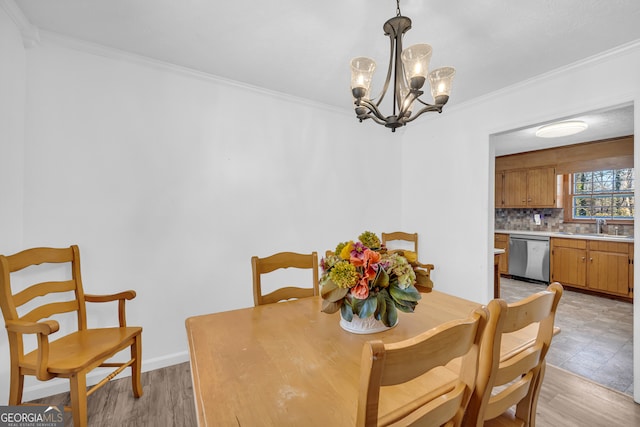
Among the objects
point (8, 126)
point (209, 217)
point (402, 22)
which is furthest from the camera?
point (209, 217)

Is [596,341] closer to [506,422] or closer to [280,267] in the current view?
[506,422]

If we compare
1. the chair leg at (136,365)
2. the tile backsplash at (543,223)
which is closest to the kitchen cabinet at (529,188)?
the tile backsplash at (543,223)

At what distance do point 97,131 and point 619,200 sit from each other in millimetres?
6868

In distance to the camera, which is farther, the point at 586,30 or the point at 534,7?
the point at 586,30

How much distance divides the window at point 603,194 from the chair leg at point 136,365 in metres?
6.53

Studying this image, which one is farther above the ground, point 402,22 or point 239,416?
point 402,22

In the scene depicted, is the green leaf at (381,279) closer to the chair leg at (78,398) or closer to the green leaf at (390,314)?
the green leaf at (390,314)

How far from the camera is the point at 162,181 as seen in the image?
2238mm

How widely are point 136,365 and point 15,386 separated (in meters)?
0.55

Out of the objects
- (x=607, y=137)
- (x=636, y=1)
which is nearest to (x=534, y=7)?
(x=636, y=1)

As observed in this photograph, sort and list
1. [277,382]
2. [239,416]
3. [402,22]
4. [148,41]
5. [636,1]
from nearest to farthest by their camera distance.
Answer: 1. [239,416]
2. [277,382]
3. [402,22]
4. [636,1]
5. [148,41]

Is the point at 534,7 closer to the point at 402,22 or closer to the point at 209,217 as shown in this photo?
the point at 402,22

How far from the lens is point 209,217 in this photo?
243 cm

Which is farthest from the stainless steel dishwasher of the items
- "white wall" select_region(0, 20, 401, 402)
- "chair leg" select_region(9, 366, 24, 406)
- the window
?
"chair leg" select_region(9, 366, 24, 406)
